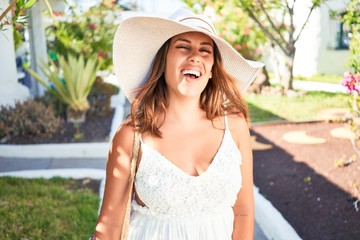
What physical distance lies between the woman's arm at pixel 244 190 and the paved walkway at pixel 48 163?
4.43 metres

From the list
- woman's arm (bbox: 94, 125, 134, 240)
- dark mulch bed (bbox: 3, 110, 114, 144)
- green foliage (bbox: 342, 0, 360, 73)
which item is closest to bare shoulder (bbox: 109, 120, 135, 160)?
woman's arm (bbox: 94, 125, 134, 240)

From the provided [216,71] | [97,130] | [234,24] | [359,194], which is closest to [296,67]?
[234,24]

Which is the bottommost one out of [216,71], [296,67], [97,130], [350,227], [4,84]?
[296,67]

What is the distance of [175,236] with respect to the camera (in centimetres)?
192

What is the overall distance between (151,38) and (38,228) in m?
2.50

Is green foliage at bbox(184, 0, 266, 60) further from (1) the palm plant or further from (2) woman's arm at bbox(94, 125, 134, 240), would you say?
(2) woman's arm at bbox(94, 125, 134, 240)

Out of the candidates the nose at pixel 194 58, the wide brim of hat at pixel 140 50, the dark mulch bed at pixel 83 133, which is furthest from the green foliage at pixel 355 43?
the dark mulch bed at pixel 83 133

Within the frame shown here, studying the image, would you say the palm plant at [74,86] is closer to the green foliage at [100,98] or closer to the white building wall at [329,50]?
the green foliage at [100,98]

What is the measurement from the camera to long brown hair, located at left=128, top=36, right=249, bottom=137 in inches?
77.7

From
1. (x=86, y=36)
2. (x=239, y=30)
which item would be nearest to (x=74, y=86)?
(x=86, y=36)

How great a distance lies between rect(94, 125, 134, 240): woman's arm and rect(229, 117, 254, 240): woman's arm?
51 centimetres

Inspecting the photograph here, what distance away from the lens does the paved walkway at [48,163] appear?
6211mm

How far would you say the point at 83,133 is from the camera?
Answer: 25.0 feet

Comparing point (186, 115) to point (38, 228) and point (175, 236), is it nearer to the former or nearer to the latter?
point (175, 236)
